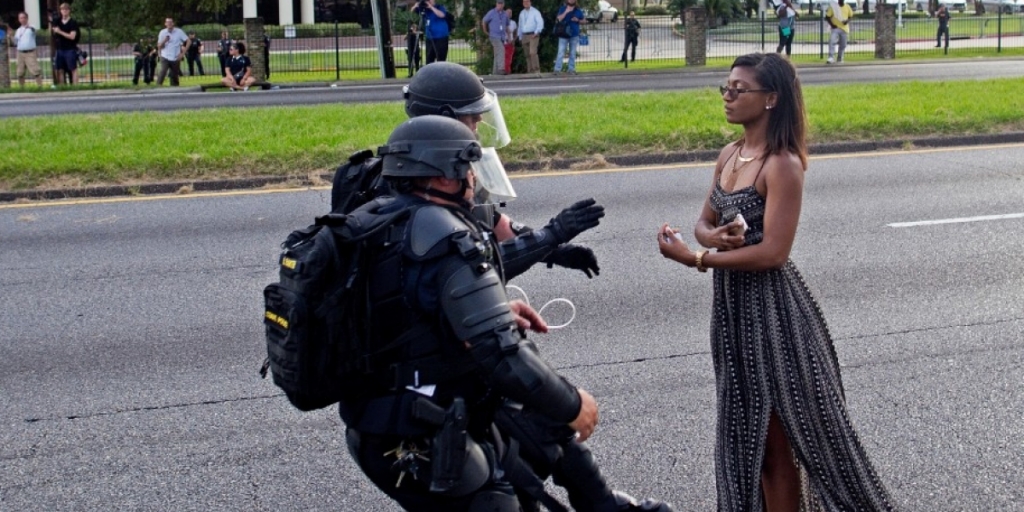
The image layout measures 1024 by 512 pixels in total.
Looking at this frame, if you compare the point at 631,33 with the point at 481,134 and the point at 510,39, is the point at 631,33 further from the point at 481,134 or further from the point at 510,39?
the point at 481,134

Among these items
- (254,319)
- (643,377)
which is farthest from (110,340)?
(643,377)

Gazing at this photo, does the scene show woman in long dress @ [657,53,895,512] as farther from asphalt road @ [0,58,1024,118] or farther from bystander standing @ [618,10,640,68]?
bystander standing @ [618,10,640,68]

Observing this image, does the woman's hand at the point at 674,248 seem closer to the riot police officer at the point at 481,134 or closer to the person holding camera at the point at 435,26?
the riot police officer at the point at 481,134

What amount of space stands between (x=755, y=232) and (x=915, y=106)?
1265cm

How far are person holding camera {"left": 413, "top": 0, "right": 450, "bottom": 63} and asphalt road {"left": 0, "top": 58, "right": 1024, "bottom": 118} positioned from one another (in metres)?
1.11

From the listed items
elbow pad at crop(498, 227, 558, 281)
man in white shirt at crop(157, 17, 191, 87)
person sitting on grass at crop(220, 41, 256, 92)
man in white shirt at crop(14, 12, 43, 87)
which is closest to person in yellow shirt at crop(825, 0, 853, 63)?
person sitting on grass at crop(220, 41, 256, 92)

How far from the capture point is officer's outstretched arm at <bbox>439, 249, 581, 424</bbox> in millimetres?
3287

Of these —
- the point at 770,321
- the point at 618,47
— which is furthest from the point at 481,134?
the point at 618,47

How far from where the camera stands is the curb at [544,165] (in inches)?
479

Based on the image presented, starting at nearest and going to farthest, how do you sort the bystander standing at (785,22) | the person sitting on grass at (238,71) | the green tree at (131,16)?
the person sitting on grass at (238,71) → the bystander standing at (785,22) → the green tree at (131,16)

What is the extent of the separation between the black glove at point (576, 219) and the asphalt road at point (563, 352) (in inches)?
57.9

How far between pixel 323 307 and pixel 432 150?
53 cm

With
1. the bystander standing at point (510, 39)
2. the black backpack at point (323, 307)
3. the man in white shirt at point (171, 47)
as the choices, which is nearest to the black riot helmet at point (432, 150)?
the black backpack at point (323, 307)

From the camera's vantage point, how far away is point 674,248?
4.21 m
